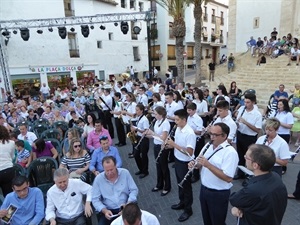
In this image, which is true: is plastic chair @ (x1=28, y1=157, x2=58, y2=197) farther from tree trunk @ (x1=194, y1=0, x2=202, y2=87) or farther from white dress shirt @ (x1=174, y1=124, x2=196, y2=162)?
tree trunk @ (x1=194, y1=0, x2=202, y2=87)

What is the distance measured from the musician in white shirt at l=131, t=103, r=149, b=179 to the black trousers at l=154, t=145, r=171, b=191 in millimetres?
662

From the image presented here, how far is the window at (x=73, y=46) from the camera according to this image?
23109mm

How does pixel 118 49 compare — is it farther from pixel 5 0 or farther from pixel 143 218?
pixel 143 218

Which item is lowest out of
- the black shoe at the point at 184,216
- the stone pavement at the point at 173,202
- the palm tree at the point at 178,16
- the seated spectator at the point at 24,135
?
the stone pavement at the point at 173,202

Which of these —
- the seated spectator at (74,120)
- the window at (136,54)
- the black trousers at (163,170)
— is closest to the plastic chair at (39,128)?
the seated spectator at (74,120)

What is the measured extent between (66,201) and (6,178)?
161 cm

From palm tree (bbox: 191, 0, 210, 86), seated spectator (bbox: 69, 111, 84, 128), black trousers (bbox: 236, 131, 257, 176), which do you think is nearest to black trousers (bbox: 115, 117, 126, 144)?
seated spectator (bbox: 69, 111, 84, 128)

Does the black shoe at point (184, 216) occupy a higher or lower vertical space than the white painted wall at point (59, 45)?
lower

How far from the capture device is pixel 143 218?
2.68 meters

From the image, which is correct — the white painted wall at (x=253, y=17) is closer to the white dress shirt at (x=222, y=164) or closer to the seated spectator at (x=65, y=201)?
the white dress shirt at (x=222, y=164)

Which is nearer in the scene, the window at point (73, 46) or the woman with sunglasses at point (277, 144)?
the woman with sunglasses at point (277, 144)

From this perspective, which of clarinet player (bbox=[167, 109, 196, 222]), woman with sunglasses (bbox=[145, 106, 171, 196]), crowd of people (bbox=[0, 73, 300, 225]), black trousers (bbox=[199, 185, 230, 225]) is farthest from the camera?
woman with sunglasses (bbox=[145, 106, 171, 196])

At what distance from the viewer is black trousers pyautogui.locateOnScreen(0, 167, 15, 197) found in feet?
14.5

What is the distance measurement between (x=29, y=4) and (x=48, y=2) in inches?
64.3
